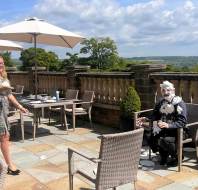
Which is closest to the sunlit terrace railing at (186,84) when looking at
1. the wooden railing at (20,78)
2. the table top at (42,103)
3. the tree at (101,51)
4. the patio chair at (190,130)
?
the patio chair at (190,130)

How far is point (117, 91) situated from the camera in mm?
8039

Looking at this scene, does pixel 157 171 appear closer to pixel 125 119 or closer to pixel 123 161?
pixel 123 161

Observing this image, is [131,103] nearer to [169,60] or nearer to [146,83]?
[146,83]

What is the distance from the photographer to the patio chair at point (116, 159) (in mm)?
3209

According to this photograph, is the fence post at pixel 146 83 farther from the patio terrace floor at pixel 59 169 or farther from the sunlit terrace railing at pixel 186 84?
the patio terrace floor at pixel 59 169

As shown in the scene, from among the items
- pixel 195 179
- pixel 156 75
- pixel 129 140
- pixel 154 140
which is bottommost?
pixel 195 179

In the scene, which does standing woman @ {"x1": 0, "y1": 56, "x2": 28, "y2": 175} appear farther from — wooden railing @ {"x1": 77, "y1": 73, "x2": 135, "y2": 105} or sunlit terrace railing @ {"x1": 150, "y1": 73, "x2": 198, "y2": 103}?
wooden railing @ {"x1": 77, "y1": 73, "x2": 135, "y2": 105}

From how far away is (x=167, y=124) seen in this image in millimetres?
4961

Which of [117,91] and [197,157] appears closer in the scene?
[197,157]

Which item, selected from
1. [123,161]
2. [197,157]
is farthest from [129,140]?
[197,157]

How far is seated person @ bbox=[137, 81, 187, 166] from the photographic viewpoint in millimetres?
4961

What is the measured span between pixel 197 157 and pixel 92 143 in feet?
7.15

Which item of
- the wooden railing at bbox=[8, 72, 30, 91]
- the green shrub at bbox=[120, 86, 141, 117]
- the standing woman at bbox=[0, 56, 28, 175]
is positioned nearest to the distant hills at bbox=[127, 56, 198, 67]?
the green shrub at bbox=[120, 86, 141, 117]

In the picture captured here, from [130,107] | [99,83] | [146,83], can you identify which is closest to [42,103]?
[130,107]
